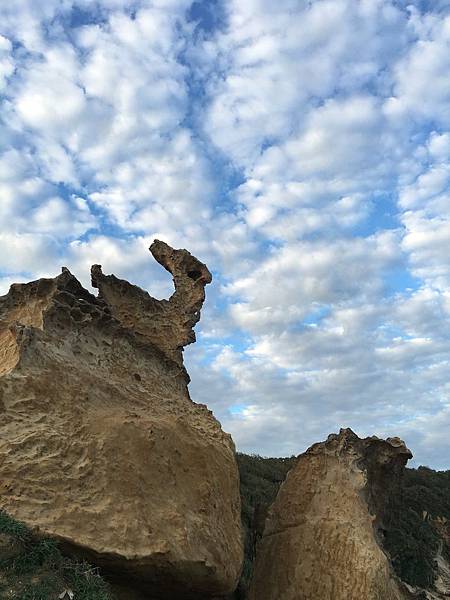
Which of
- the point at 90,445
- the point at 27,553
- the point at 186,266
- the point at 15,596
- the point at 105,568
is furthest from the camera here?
the point at 186,266

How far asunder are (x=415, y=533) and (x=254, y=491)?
4.99 metres

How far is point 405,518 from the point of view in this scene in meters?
15.5

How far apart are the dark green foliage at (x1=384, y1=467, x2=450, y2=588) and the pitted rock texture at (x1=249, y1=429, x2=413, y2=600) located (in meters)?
0.87

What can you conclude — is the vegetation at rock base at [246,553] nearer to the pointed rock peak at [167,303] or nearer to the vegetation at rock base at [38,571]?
the vegetation at rock base at [38,571]

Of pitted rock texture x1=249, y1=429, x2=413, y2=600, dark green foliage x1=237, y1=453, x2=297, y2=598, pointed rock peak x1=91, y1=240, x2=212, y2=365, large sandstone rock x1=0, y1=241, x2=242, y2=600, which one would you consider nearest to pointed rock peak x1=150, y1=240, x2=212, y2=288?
pointed rock peak x1=91, y1=240, x2=212, y2=365

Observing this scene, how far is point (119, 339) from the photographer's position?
26.2 feet

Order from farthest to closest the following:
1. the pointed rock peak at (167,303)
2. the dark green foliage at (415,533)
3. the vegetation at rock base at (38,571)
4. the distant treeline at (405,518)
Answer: the dark green foliage at (415,533) < the distant treeline at (405,518) < the pointed rock peak at (167,303) < the vegetation at rock base at (38,571)

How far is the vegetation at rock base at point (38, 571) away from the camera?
4.79 metres

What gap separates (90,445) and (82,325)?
1.85 m

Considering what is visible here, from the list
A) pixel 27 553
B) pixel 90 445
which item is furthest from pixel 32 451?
pixel 27 553

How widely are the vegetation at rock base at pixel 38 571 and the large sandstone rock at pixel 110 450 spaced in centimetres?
17

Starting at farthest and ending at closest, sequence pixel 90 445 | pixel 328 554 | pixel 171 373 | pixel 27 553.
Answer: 1. pixel 171 373
2. pixel 328 554
3. pixel 90 445
4. pixel 27 553

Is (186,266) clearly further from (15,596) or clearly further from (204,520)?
(15,596)

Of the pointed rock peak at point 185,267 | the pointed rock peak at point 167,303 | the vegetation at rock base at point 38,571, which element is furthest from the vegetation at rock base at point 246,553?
the pointed rock peak at point 185,267
